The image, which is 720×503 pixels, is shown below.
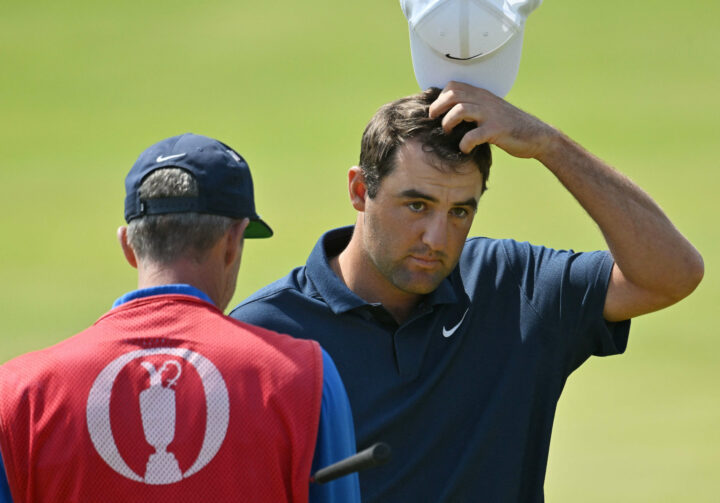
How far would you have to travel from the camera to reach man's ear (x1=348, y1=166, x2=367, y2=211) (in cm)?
287

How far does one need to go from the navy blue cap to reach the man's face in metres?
0.77

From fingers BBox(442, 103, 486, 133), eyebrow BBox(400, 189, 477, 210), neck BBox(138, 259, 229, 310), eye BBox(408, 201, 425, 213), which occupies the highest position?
fingers BBox(442, 103, 486, 133)

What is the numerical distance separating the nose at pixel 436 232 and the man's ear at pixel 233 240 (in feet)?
2.56

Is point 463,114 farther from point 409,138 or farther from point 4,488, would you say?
point 4,488

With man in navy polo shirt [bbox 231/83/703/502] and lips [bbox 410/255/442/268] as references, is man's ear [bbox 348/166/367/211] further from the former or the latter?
lips [bbox 410/255/442/268]

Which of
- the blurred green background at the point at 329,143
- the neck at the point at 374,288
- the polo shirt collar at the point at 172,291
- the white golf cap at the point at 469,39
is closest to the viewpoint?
the polo shirt collar at the point at 172,291

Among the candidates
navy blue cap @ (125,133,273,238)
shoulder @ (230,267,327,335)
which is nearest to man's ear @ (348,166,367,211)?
shoulder @ (230,267,327,335)

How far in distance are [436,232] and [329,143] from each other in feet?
27.9

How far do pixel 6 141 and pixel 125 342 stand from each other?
33.4ft

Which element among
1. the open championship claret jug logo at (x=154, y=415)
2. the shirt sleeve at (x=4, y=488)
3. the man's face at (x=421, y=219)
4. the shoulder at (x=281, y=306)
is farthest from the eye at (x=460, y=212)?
the shirt sleeve at (x=4, y=488)

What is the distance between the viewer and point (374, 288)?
9.18ft

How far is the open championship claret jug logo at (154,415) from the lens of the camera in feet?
5.71

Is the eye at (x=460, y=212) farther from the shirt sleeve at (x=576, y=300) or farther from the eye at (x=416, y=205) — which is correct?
the shirt sleeve at (x=576, y=300)

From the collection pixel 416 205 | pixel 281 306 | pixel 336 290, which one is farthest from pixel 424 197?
pixel 281 306
